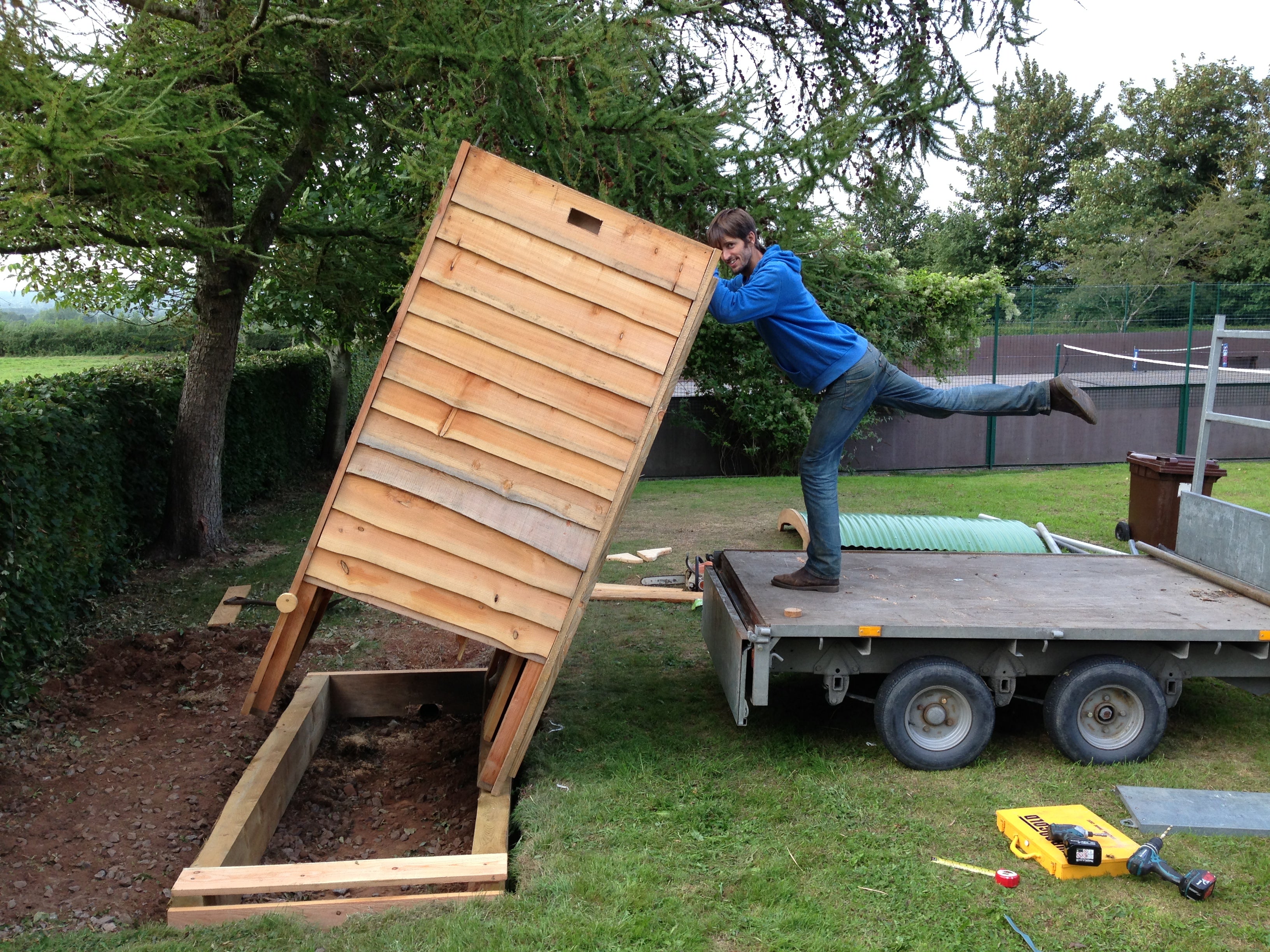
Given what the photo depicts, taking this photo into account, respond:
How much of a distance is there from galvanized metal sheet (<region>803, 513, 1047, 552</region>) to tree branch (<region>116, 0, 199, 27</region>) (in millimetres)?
6775

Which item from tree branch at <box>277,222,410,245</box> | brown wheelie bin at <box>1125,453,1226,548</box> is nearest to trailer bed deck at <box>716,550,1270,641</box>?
brown wheelie bin at <box>1125,453,1226,548</box>

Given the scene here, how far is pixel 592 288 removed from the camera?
4.48m

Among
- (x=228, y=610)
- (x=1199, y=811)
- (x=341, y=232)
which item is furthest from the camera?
(x=341, y=232)

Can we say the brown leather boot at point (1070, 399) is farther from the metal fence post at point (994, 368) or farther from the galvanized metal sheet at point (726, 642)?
the metal fence post at point (994, 368)

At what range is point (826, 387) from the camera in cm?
549

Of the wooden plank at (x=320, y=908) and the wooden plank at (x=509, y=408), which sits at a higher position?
the wooden plank at (x=509, y=408)

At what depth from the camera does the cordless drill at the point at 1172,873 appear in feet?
12.0

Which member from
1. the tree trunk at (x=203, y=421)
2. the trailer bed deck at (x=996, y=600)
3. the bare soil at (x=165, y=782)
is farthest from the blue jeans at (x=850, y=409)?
the tree trunk at (x=203, y=421)

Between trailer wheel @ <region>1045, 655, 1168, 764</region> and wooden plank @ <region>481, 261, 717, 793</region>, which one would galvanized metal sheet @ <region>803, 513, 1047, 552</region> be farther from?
wooden plank @ <region>481, 261, 717, 793</region>

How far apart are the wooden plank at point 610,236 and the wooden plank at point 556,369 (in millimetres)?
419

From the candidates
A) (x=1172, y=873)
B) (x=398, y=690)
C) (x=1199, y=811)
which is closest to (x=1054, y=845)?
(x=1172, y=873)

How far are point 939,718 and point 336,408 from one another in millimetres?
14554

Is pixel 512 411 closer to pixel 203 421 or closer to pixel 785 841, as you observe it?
pixel 785 841

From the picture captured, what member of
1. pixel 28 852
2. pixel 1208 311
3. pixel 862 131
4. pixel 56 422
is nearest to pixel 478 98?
pixel 862 131
